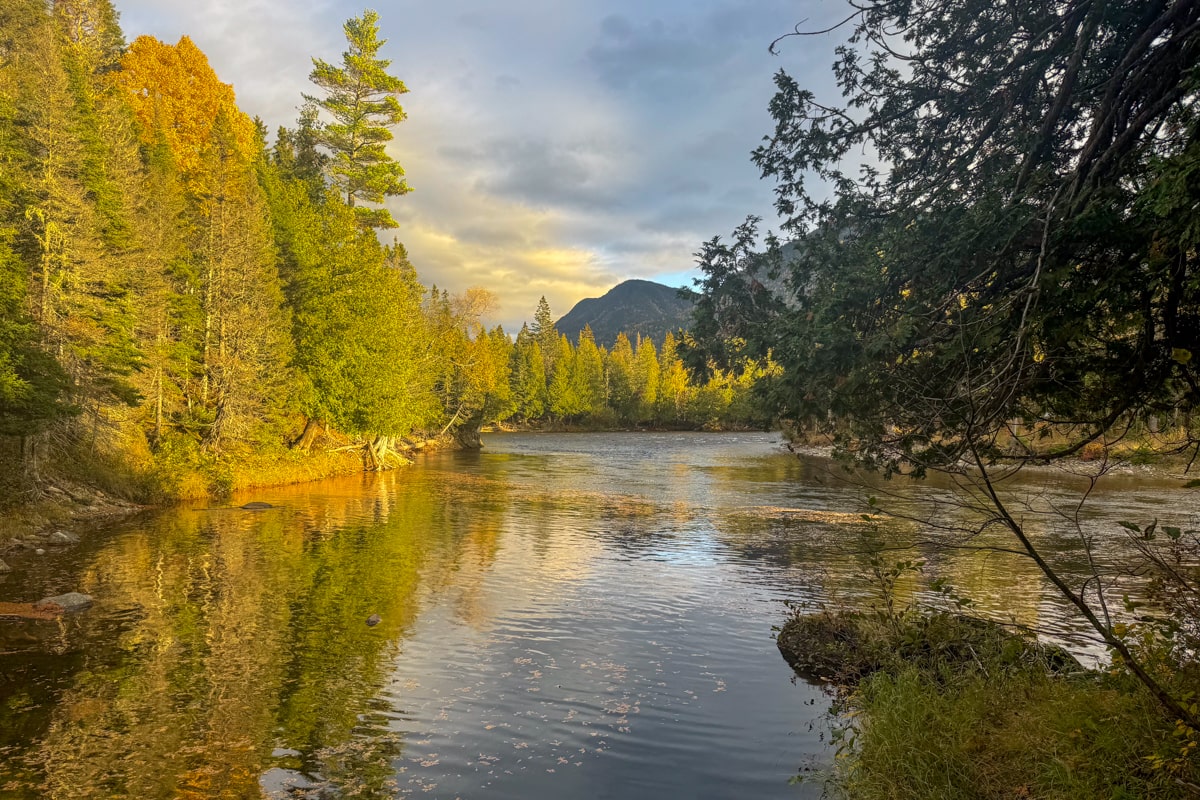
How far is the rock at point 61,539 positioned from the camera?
18.9m

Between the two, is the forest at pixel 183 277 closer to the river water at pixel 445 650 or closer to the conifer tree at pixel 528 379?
the river water at pixel 445 650

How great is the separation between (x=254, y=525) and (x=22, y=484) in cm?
654

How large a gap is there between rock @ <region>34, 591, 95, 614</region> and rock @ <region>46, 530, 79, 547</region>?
253 inches

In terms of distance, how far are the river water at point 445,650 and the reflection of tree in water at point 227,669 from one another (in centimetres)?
5

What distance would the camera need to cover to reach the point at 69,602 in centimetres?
1340

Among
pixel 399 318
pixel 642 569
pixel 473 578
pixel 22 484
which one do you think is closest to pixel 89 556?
pixel 22 484

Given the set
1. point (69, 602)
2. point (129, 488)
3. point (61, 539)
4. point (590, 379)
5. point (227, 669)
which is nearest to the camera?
point (227, 669)

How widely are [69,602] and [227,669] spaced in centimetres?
544

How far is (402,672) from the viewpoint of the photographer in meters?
10.8

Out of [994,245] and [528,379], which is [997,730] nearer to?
[994,245]

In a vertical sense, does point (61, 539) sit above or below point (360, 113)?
below

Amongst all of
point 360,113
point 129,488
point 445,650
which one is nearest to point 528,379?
point 360,113

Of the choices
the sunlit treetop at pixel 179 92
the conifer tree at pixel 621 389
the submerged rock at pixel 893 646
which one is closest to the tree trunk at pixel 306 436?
the sunlit treetop at pixel 179 92

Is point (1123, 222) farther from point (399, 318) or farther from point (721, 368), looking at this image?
point (399, 318)
